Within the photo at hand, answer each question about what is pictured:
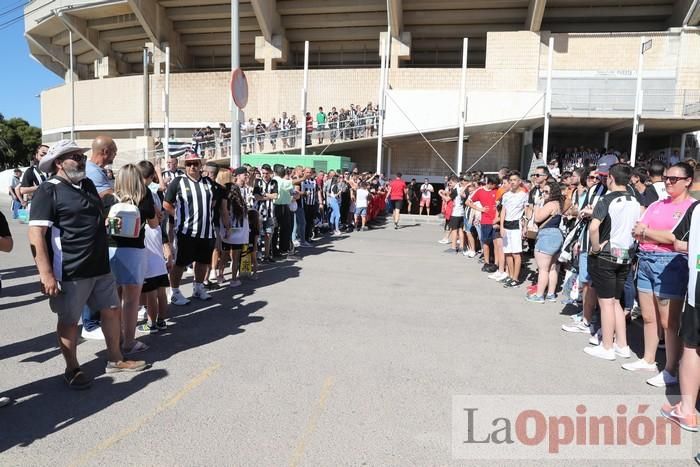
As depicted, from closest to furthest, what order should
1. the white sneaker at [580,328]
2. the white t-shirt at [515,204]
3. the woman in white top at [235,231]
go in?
the white sneaker at [580,328] → the woman in white top at [235,231] → the white t-shirt at [515,204]

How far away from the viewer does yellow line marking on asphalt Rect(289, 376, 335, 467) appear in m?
3.13

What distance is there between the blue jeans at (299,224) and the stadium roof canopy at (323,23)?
1927cm

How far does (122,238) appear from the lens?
4.61 m

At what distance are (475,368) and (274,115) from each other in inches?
1135

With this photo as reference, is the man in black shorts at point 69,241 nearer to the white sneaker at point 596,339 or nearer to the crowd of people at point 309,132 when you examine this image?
the white sneaker at point 596,339

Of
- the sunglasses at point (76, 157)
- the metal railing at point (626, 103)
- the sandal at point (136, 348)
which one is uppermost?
the metal railing at point (626, 103)

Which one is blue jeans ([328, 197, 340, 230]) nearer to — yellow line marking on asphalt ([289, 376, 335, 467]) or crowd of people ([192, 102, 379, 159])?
crowd of people ([192, 102, 379, 159])

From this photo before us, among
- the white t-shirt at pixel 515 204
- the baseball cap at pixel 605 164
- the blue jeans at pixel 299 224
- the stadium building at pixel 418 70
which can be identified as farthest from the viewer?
the stadium building at pixel 418 70

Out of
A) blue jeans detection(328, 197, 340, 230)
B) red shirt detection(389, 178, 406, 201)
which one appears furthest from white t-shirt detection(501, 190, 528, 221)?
red shirt detection(389, 178, 406, 201)

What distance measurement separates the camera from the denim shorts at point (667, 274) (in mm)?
4199

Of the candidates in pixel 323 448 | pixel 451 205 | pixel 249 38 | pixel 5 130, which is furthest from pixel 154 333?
pixel 5 130

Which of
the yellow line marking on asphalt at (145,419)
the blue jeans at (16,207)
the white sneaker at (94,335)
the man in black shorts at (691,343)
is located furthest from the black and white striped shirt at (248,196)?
the blue jeans at (16,207)

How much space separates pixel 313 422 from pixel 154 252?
8.68 ft

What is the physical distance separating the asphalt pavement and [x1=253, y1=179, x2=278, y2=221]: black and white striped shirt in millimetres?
2231
